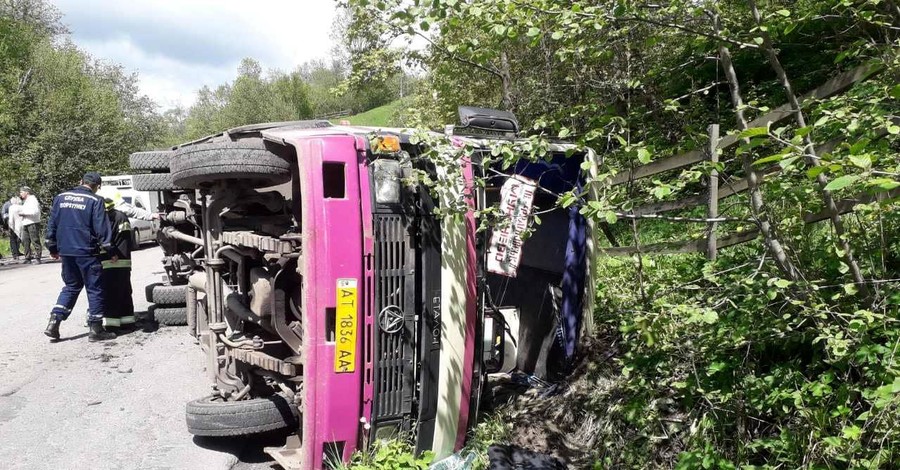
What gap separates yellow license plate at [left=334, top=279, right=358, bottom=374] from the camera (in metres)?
3.22

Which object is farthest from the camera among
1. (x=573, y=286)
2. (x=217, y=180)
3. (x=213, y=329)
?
(x=573, y=286)

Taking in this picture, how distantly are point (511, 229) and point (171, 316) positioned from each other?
5082mm

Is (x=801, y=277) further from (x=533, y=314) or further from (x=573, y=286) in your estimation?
(x=533, y=314)

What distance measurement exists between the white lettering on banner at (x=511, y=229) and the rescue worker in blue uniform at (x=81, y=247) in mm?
4838

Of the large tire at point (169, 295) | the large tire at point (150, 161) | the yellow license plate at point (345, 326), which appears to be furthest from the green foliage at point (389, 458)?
the large tire at point (169, 295)

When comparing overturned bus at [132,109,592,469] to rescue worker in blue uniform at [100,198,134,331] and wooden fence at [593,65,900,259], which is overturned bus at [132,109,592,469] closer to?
wooden fence at [593,65,900,259]

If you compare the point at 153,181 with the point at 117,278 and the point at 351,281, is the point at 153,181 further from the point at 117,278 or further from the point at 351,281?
the point at 351,281

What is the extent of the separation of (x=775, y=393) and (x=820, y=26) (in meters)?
6.01

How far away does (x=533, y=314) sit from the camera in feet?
15.4

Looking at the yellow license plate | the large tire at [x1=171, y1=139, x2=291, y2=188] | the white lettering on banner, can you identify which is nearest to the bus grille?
the yellow license plate

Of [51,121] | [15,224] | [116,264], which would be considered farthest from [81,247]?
[51,121]

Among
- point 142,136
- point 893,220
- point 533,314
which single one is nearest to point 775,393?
point 893,220

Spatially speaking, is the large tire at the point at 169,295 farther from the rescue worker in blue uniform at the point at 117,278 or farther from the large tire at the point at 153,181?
the large tire at the point at 153,181

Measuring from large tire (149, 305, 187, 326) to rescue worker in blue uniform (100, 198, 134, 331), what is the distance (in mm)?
292
